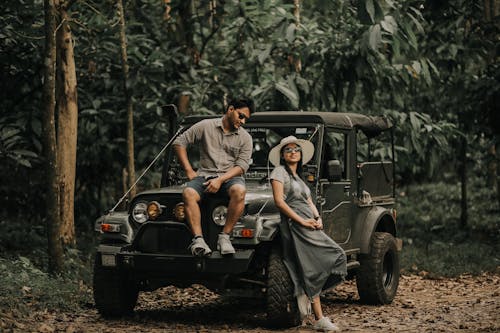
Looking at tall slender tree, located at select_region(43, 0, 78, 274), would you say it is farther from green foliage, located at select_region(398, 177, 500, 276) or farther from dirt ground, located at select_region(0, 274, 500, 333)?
green foliage, located at select_region(398, 177, 500, 276)

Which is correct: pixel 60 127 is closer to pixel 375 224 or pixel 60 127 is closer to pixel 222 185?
pixel 222 185

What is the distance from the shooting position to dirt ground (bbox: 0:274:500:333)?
8.43 meters

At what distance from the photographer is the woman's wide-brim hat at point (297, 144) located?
8414 mm

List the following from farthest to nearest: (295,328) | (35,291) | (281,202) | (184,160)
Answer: (35,291) → (184,160) → (295,328) → (281,202)

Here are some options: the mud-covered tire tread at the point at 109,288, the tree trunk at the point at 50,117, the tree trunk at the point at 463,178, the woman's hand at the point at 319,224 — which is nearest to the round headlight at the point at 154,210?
the mud-covered tire tread at the point at 109,288

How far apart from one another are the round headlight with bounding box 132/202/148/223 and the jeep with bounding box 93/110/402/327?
1cm

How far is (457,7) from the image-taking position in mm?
16875

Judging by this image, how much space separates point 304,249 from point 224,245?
81 cm

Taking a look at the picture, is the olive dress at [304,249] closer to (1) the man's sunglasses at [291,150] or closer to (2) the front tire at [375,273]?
(1) the man's sunglasses at [291,150]

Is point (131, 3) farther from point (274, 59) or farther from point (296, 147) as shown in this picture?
point (296, 147)

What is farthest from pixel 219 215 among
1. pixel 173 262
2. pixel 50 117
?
pixel 50 117

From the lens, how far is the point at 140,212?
343 inches

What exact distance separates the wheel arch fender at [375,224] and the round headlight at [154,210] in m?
2.68

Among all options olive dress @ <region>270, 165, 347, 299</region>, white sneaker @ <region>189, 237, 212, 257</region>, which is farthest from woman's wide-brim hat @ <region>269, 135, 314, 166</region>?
white sneaker @ <region>189, 237, 212, 257</region>
